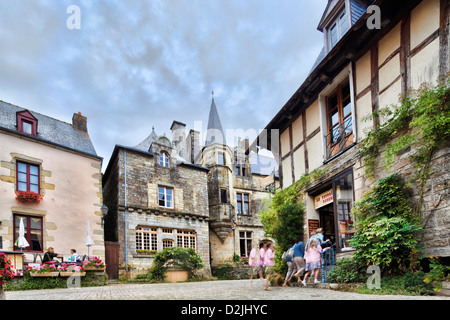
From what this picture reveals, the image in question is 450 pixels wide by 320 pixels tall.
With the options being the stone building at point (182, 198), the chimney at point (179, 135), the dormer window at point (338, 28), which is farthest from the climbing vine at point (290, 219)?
the chimney at point (179, 135)

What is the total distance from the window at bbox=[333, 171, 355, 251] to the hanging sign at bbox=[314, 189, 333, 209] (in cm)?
36

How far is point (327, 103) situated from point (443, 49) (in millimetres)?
3670

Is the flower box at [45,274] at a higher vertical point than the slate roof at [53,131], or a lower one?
lower

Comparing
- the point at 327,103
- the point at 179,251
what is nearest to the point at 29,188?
the point at 179,251

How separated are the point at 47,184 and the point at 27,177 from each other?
790 mm

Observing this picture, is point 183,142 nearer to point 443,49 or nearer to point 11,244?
point 11,244

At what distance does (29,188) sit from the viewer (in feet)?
47.4

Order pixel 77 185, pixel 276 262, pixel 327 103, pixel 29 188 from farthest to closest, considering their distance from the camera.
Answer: pixel 77 185 → pixel 29 188 → pixel 276 262 → pixel 327 103

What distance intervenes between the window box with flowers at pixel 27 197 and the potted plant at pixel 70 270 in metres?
3.53

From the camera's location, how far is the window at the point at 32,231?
45.3ft

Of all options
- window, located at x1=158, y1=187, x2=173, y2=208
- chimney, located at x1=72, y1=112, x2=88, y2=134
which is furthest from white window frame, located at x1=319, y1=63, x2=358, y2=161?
window, located at x1=158, y1=187, x2=173, y2=208

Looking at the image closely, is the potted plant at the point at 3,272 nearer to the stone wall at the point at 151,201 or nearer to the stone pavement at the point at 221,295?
the stone pavement at the point at 221,295

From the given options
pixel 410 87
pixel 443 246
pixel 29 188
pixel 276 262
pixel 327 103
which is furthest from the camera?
pixel 29 188

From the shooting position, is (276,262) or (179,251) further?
(179,251)
